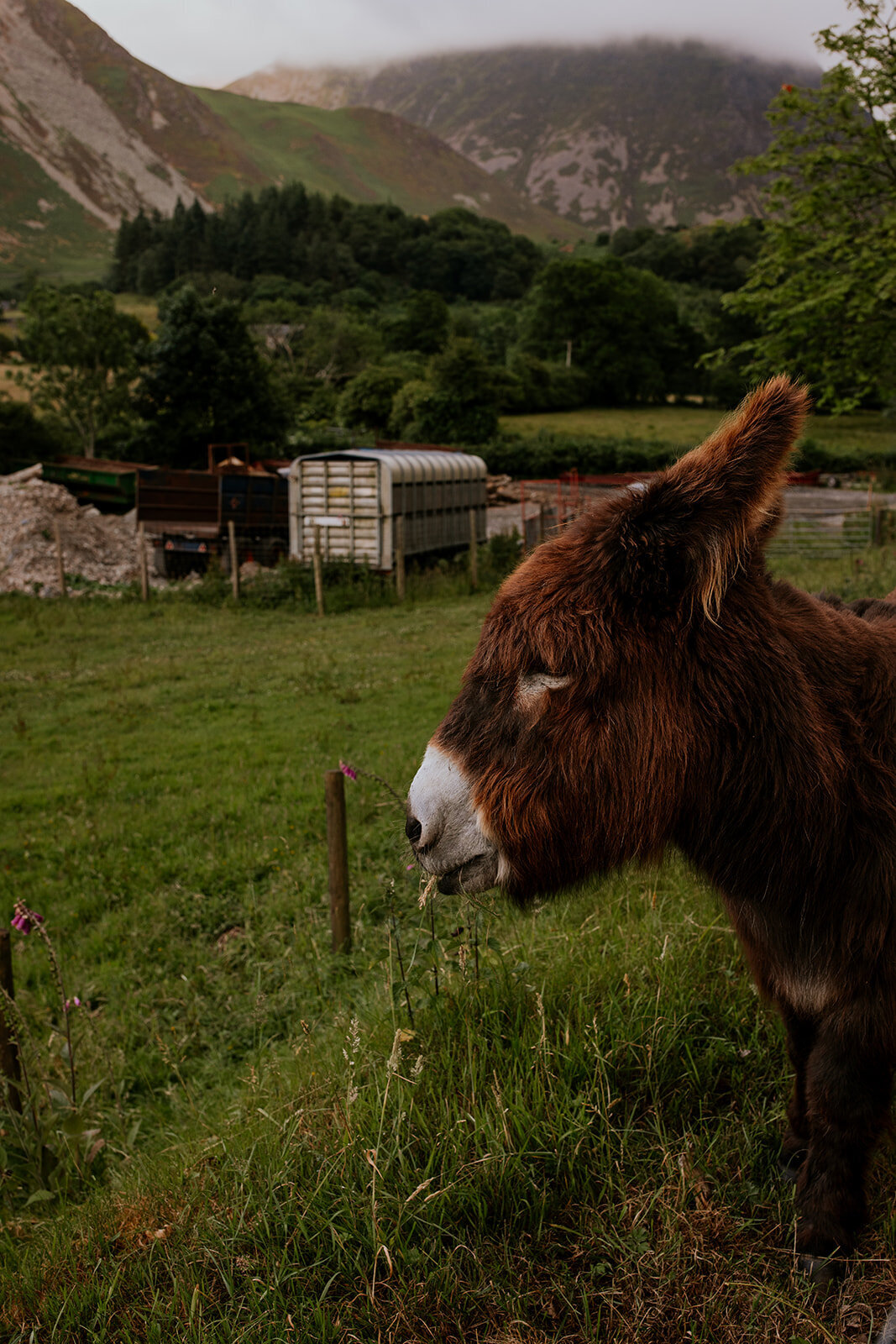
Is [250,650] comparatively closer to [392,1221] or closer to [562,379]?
[392,1221]

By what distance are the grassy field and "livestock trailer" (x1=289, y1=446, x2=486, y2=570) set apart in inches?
556

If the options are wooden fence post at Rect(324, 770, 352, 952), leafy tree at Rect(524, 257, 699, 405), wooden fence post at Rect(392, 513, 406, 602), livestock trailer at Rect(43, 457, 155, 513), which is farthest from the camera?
leafy tree at Rect(524, 257, 699, 405)

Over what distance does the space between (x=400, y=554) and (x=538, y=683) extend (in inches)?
670

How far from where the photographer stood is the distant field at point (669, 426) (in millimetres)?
46969

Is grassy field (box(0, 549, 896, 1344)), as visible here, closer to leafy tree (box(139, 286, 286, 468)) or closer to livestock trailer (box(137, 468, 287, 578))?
livestock trailer (box(137, 468, 287, 578))

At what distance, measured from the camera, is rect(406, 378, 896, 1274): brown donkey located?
156 centimetres

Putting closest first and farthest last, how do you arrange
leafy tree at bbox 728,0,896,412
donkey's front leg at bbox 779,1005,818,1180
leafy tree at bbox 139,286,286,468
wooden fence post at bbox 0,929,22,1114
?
donkey's front leg at bbox 779,1005,818,1180
wooden fence post at bbox 0,929,22,1114
leafy tree at bbox 728,0,896,412
leafy tree at bbox 139,286,286,468

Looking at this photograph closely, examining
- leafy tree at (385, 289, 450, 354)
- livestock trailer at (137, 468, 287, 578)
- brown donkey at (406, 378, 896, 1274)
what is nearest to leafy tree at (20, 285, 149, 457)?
livestock trailer at (137, 468, 287, 578)

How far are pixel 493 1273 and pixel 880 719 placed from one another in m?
1.55

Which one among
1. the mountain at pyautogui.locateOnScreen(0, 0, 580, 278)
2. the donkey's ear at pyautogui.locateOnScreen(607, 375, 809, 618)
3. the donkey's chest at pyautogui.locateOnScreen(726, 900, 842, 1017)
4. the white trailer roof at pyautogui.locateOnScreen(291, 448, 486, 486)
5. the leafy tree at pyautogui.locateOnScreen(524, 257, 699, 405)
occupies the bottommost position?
the donkey's chest at pyautogui.locateOnScreen(726, 900, 842, 1017)

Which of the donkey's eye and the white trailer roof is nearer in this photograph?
the donkey's eye

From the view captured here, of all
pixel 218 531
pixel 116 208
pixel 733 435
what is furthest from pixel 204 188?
pixel 733 435

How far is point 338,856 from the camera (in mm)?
4125

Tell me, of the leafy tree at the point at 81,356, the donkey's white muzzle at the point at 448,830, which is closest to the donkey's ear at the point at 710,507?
the donkey's white muzzle at the point at 448,830
